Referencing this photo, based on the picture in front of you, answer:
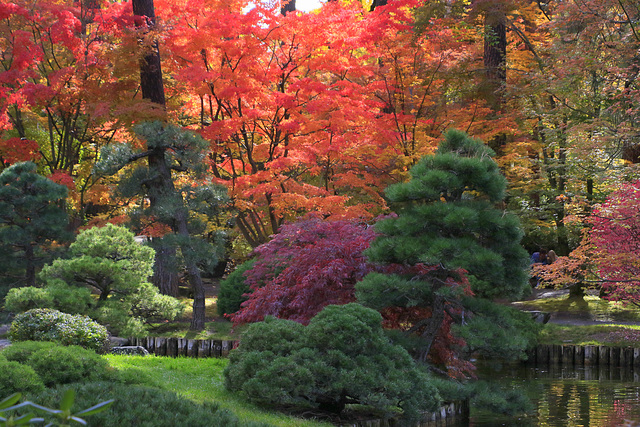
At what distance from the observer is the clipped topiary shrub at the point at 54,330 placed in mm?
8266

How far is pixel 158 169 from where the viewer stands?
1240 centimetres

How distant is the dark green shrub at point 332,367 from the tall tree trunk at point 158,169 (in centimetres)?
567

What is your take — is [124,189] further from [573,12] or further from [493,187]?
[573,12]

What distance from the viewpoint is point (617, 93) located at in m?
11.7

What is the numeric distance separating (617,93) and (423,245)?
7045 millimetres

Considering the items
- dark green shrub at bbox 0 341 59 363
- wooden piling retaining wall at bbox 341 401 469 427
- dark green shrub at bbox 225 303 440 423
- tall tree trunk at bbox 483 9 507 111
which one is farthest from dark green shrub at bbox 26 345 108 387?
tall tree trunk at bbox 483 9 507 111

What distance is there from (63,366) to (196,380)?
6.52 ft

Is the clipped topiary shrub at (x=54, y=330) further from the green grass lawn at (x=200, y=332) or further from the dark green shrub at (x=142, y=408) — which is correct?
the green grass lawn at (x=200, y=332)

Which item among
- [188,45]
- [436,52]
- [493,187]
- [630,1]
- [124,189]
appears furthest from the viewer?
[436,52]

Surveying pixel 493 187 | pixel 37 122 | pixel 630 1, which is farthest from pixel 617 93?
pixel 37 122

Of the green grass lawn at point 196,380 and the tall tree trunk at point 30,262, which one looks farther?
the tall tree trunk at point 30,262

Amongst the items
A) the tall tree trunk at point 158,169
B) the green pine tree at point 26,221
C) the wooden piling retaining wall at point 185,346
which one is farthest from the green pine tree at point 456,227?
the green pine tree at point 26,221

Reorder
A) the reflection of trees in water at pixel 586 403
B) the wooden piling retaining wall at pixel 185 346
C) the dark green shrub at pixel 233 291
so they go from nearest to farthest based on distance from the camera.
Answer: the reflection of trees in water at pixel 586 403, the wooden piling retaining wall at pixel 185 346, the dark green shrub at pixel 233 291

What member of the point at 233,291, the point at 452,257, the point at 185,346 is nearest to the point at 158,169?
the point at 233,291
